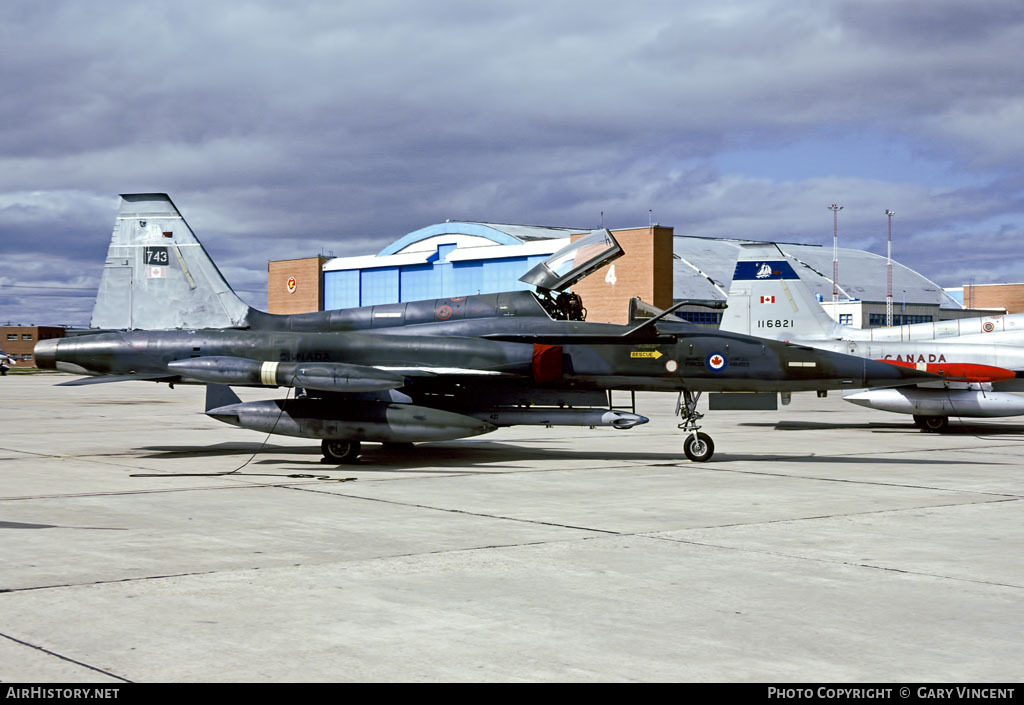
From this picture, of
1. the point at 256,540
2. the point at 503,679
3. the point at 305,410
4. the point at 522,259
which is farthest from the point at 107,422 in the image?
the point at 522,259

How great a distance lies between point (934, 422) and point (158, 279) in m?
16.6

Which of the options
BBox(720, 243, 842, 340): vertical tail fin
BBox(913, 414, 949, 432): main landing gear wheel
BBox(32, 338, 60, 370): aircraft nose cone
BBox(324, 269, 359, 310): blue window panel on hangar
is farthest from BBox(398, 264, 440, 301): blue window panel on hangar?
BBox(32, 338, 60, 370): aircraft nose cone

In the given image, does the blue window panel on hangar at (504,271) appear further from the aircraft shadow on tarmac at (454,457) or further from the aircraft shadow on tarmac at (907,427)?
the aircraft shadow on tarmac at (454,457)

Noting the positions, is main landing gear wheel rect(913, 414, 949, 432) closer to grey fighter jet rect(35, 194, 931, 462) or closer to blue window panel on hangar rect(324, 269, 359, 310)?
grey fighter jet rect(35, 194, 931, 462)

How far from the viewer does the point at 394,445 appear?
17.0 m

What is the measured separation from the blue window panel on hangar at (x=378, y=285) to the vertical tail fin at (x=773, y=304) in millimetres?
39970

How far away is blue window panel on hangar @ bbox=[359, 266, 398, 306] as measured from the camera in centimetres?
6475

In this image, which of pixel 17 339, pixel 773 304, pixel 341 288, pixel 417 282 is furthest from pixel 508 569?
pixel 17 339

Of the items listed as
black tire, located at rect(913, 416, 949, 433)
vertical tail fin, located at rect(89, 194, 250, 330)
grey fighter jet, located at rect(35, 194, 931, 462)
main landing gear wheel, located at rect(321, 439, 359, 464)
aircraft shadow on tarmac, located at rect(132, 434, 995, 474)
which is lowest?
aircraft shadow on tarmac, located at rect(132, 434, 995, 474)

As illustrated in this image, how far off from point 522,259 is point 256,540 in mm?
48282

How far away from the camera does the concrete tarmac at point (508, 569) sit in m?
4.94

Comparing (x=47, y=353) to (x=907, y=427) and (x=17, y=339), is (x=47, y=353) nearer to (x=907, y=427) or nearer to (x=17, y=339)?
(x=907, y=427)

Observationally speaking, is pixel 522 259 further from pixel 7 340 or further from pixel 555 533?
pixel 7 340

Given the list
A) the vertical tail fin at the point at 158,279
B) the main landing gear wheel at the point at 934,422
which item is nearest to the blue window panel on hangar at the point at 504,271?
the main landing gear wheel at the point at 934,422
